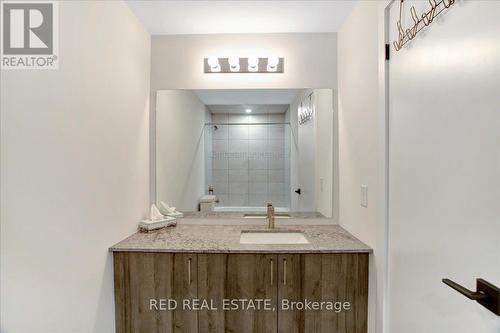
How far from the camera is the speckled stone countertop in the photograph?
157 cm

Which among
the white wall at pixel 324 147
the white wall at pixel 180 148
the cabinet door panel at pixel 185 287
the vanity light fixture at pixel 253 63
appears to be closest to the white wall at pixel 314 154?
the white wall at pixel 324 147

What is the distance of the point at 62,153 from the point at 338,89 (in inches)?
75.1

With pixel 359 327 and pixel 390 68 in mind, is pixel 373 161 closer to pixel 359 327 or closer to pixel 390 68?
pixel 390 68

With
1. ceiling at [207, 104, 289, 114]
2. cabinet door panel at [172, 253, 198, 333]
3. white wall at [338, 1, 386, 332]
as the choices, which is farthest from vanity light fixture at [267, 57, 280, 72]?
cabinet door panel at [172, 253, 198, 333]

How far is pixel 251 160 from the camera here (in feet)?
7.18

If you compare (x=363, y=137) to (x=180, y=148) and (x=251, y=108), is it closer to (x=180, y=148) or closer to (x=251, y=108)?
(x=251, y=108)

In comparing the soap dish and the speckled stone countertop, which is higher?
the soap dish

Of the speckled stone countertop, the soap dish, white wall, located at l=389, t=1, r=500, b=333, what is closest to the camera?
white wall, located at l=389, t=1, r=500, b=333

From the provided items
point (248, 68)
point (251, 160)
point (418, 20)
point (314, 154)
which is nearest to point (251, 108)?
point (248, 68)

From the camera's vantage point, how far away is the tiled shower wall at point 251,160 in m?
2.19

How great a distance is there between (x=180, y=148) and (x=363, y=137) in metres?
1.45

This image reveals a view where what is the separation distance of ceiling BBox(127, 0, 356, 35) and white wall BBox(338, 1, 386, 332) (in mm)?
165

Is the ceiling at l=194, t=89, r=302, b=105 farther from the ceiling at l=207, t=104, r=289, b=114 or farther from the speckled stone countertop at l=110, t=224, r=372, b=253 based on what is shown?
the speckled stone countertop at l=110, t=224, r=372, b=253

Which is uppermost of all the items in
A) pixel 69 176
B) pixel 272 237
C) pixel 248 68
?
pixel 248 68
